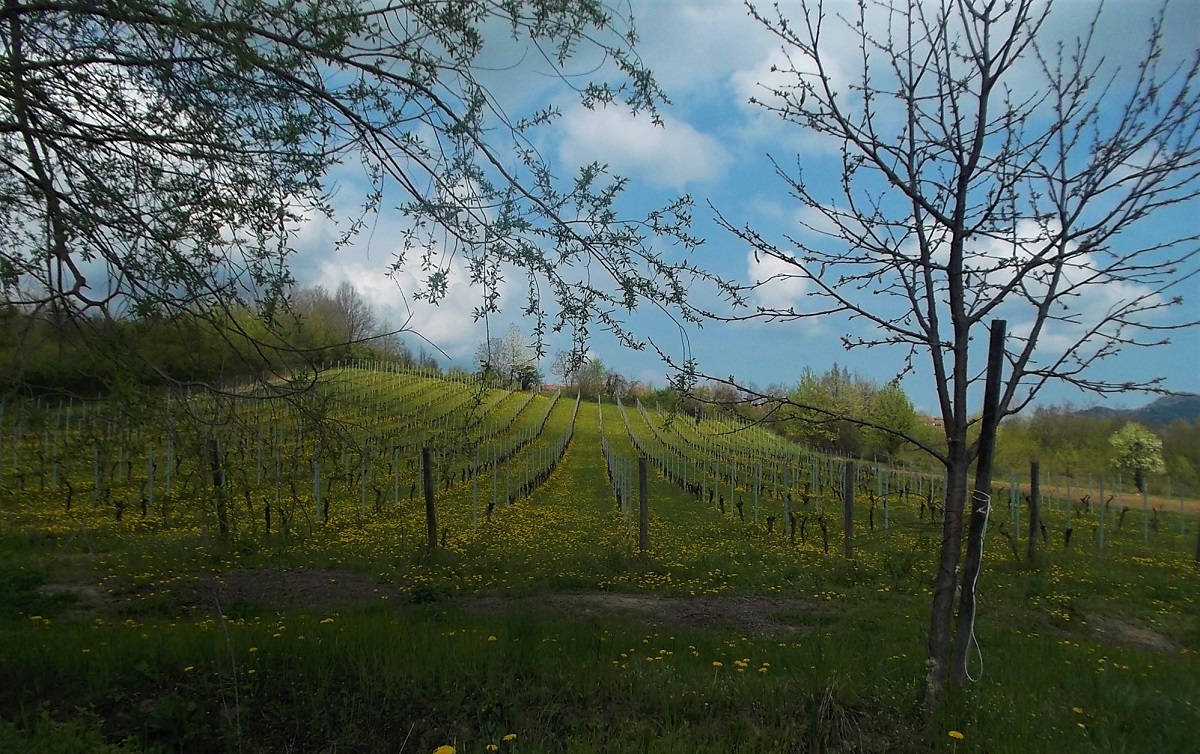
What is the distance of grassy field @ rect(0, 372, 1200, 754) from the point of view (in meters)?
4.26

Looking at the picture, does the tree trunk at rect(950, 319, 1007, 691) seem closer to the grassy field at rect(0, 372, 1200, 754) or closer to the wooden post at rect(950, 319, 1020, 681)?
the wooden post at rect(950, 319, 1020, 681)

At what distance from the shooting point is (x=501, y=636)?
20.7 ft

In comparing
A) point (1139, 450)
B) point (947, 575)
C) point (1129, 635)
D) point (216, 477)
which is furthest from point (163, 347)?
point (1139, 450)

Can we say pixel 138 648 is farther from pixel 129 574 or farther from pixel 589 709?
pixel 129 574

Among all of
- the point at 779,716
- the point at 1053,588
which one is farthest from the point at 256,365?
the point at 1053,588

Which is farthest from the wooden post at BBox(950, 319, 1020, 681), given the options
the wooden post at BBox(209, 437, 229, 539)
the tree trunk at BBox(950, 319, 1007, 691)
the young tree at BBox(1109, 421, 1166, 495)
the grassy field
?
the young tree at BBox(1109, 421, 1166, 495)

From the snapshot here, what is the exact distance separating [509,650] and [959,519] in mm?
3224

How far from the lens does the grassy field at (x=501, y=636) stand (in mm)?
4262

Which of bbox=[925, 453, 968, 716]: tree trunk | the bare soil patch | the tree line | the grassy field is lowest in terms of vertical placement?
the bare soil patch

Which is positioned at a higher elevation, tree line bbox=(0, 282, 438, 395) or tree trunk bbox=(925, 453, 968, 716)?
tree line bbox=(0, 282, 438, 395)

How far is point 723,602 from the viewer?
10.2 m

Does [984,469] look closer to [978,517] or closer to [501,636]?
[978,517]

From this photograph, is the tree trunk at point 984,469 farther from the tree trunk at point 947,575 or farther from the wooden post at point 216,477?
the wooden post at point 216,477

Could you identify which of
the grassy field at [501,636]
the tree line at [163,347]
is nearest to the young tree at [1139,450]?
the grassy field at [501,636]
